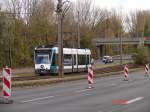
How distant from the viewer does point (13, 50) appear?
7756 centimetres

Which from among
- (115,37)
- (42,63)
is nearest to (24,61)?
(42,63)

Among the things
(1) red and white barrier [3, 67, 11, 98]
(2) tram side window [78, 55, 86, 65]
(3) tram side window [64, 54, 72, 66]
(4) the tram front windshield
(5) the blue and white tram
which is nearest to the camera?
(1) red and white barrier [3, 67, 11, 98]

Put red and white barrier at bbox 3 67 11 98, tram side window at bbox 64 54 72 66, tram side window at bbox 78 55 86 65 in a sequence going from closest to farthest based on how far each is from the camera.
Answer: red and white barrier at bbox 3 67 11 98 < tram side window at bbox 64 54 72 66 < tram side window at bbox 78 55 86 65

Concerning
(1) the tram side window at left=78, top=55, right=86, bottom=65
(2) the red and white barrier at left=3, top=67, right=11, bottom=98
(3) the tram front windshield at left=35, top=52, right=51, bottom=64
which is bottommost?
(1) the tram side window at left=78, top=55, right=86, bottom=65

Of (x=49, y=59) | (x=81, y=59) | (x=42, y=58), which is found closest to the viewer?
(x=49, y=59)

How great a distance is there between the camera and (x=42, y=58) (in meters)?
48.6

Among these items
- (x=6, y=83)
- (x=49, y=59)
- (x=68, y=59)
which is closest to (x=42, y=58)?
(x=49, y=59)

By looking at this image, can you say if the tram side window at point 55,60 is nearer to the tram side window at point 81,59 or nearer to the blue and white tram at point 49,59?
the blue and white tram at point 49,59

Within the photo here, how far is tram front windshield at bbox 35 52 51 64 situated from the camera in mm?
48188

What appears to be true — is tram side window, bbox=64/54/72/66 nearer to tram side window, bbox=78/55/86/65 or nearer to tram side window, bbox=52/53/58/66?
Result: tram side window, bbox=52/53/58/66

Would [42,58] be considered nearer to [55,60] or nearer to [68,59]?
[55,60]

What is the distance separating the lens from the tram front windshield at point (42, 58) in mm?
48188

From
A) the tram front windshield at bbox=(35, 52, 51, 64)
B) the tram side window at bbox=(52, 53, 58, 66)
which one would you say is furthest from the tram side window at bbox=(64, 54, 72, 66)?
the tram front windshield at bbox=(35, 52, 51, 64)

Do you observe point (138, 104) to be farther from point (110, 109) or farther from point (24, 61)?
point (24, 61)
